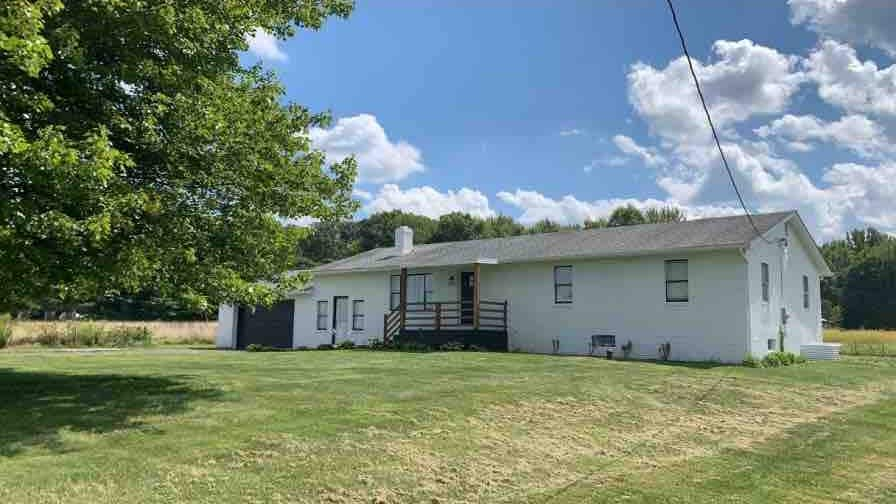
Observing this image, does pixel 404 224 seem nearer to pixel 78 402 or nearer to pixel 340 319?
pixel 340 319

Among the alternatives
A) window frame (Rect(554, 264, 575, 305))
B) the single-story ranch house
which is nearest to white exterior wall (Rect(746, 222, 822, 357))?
the single-story ranch house

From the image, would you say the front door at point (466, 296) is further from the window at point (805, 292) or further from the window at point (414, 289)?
the window at point (805, 292)

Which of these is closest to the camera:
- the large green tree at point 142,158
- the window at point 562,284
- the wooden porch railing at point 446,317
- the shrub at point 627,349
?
the large green tree at point 142,158

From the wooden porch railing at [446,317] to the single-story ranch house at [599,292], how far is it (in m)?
0.05

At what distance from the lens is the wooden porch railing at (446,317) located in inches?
944

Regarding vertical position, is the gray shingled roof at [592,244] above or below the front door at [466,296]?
above

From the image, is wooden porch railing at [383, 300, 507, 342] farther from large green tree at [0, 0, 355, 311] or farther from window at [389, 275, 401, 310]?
large green tree at [0, 0, 355, 311]

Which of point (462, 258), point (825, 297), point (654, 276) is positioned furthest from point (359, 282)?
point (825, 297)

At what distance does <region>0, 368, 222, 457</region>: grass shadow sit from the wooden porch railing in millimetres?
12538

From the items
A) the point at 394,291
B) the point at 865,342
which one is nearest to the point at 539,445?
the point at 394,291

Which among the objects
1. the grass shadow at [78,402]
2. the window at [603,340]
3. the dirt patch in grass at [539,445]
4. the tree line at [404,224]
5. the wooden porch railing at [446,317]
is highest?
the tree line at [404,224]

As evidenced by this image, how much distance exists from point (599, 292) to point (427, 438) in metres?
14.7

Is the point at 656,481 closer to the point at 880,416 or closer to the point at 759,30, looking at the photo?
the point at 880,416

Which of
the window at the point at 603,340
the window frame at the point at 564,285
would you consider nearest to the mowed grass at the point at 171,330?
the window frame at the point at 564,285
